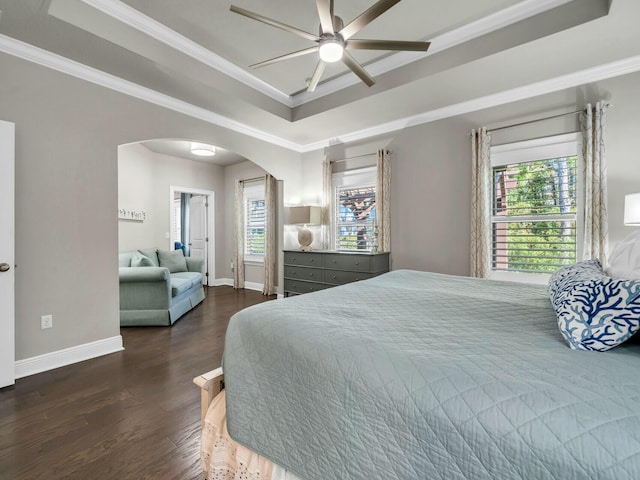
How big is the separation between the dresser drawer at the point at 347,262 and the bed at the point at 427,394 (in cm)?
242

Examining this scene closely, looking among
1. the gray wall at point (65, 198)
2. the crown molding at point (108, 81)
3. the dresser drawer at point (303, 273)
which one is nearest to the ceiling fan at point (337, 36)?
the crown molding at point (108, 81)

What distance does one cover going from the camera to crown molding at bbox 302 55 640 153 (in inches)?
108

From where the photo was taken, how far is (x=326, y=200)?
4.84m

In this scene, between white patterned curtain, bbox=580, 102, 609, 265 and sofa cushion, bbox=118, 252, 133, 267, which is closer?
white patterned curtain, bbox=580, 102, 609, 265

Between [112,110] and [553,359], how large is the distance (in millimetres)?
3828

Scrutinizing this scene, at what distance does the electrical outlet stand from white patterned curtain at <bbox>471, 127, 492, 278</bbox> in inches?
166

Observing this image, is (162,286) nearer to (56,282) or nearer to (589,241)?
(56,282)

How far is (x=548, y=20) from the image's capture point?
7.72 ft

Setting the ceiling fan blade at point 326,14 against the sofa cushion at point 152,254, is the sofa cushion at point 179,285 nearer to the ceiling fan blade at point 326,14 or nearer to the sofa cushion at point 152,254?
the sofa cushion at point 152,254

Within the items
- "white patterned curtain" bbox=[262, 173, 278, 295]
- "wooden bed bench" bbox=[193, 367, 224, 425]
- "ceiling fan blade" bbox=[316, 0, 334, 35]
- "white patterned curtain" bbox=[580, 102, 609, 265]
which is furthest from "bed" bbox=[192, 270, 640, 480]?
"white patterned curtain" bbox=[262, 173, 278, 295]

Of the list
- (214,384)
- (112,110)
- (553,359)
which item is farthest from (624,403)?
(112,110)

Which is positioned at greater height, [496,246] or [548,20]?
[548,20]

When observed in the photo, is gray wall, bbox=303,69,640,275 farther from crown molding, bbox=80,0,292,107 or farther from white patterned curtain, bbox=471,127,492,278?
crown molding, bbox=80,0,292,107

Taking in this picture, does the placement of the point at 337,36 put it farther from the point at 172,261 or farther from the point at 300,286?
the point at 172,261
